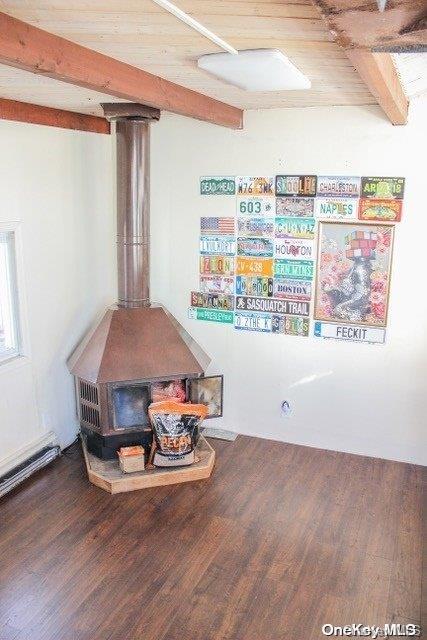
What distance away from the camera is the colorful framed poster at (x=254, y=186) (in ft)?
13.5

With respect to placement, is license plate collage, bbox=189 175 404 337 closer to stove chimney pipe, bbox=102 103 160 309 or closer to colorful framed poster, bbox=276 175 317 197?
colorful framed poster, bbox=276 175 317 197

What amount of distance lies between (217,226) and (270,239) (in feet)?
1.45

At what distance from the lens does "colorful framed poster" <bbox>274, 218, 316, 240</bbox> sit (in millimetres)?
4043

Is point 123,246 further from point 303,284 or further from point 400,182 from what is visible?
point 400,182

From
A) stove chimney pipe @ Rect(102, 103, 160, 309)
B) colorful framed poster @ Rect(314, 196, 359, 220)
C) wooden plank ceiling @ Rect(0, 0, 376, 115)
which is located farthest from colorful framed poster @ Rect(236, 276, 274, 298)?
wooden plank ceiling @ Rect(0, 0, 376, 115)

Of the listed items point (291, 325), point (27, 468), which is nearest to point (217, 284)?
point (291, 325)

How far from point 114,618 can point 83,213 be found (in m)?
2.80

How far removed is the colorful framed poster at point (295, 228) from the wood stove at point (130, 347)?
985 millimetres

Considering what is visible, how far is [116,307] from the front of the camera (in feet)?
13.3

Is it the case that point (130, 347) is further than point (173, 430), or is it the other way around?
point (130, 347)

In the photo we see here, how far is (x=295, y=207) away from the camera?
13.3 feet

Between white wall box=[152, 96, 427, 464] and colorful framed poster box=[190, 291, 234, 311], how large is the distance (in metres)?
0.07

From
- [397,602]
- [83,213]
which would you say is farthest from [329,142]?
[397,602]

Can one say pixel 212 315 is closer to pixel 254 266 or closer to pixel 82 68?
pixel 254 266
